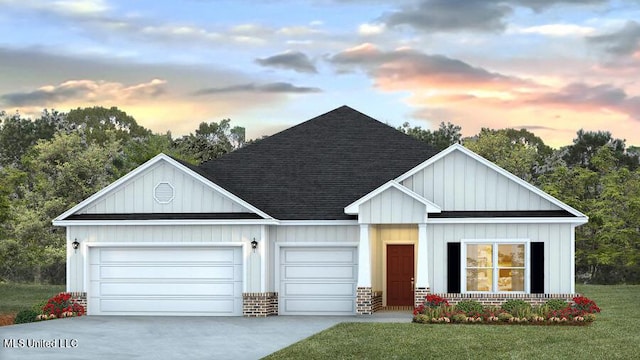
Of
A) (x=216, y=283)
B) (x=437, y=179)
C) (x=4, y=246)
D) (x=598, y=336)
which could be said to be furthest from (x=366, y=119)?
(x=4, y=246)

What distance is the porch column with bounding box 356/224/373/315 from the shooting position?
29.5 meters

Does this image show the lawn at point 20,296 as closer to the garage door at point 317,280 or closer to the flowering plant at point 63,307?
the flowering plant at point 63,307

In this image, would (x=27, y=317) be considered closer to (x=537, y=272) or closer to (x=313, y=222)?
(x=313, y=222)

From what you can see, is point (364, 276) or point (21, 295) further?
point (21, 295)

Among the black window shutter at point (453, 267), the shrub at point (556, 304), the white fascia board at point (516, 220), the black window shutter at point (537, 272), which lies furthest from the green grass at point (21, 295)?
the shrub at point (556, 304)

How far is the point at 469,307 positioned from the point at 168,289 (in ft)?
31.1

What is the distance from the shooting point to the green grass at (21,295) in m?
45.4

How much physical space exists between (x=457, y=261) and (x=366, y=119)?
863 centimetres

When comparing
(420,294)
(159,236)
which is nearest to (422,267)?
(420,294)

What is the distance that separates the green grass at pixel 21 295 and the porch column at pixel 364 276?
20.2 metres

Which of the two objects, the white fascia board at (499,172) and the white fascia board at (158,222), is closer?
the white fascia board at (499,172)

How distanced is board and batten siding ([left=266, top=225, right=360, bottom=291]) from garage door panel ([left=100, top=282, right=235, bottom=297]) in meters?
1.53

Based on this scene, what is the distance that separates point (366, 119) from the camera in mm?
36156

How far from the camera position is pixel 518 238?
29344 mm
